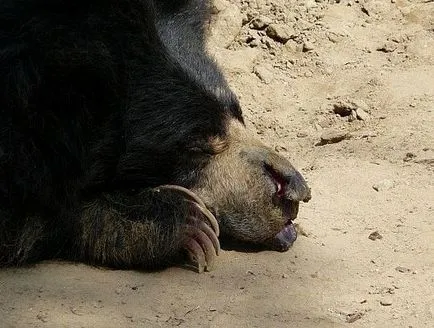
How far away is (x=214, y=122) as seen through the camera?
3.95 m

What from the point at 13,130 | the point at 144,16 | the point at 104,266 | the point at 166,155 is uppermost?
the point at 144,16

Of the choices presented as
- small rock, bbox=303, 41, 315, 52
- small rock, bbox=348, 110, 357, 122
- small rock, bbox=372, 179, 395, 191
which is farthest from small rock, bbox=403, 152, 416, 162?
small rock, bbox=303, 41, 315, 52

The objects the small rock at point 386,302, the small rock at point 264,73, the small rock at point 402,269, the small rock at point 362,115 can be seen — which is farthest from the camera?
the small rock at point 264,73

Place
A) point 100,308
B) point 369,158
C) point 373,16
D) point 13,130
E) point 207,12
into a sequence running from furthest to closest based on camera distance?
point 373,16 < point 369,158 < point 207,12 < point 13,130 < point 100,308

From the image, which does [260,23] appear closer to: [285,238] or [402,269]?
[285,238]

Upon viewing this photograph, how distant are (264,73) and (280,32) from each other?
1.29ft

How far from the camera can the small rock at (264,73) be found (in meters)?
5.94

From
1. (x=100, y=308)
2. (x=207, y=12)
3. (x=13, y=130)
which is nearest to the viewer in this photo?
(x=100, y=308)

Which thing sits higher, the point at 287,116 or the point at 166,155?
the point at 166,155

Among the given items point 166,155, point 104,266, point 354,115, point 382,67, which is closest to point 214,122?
point 166,155

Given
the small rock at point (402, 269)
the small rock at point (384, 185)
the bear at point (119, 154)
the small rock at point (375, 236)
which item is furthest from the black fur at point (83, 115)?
the small rock at point (384, 185)

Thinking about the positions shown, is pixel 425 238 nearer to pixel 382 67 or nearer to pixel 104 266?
pixel 104 266

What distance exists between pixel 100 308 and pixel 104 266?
0.49 meters

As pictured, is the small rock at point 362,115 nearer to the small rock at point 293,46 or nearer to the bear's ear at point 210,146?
the small rock at point 293,46
